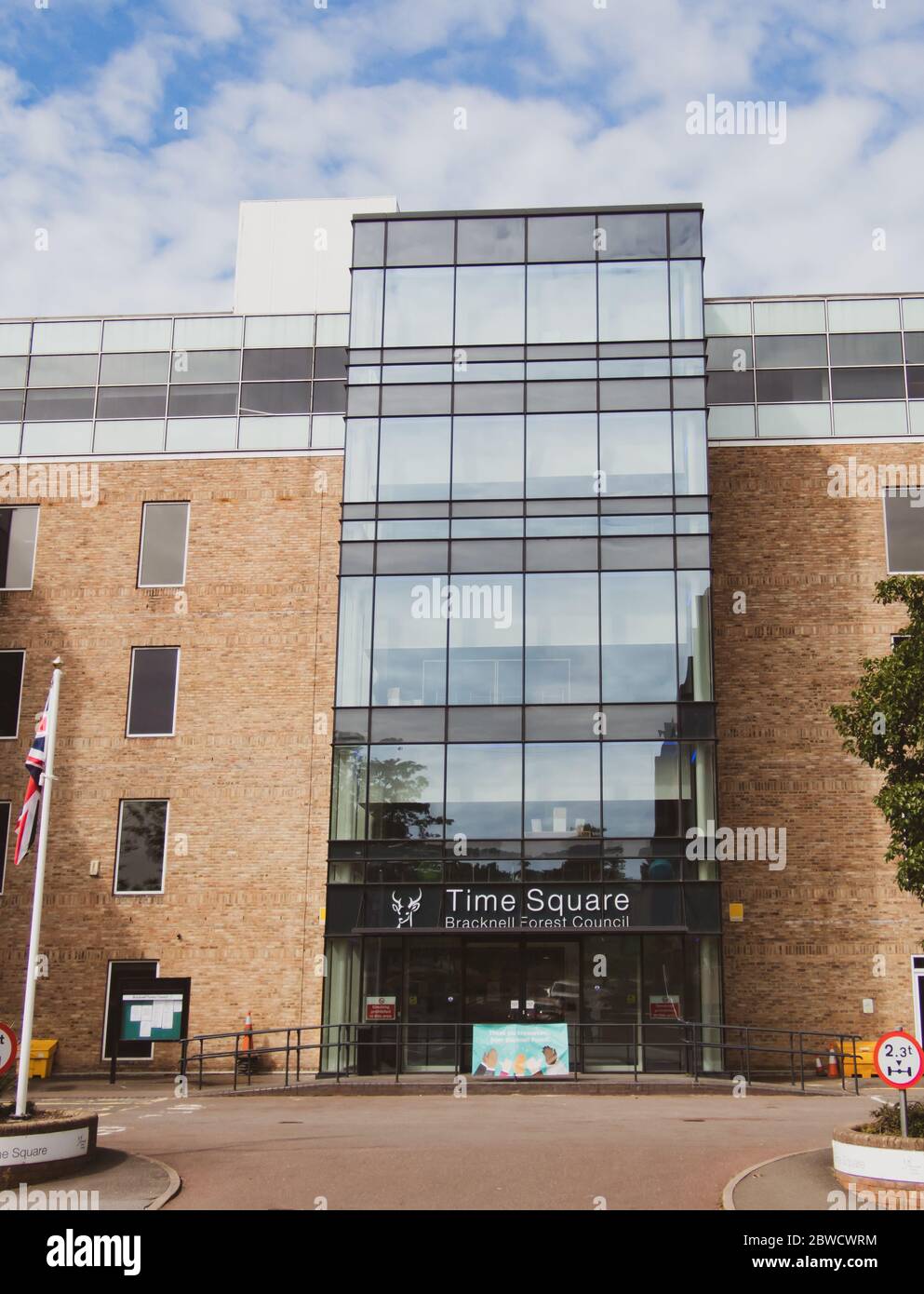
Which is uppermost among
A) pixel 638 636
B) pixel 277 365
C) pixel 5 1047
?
pixel 277 365

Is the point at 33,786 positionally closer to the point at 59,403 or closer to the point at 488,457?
the point at 488,457

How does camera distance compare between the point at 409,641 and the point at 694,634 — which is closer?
the point at 694,634

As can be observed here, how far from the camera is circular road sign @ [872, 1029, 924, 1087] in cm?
1177

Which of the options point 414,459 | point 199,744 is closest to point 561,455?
point 414,459

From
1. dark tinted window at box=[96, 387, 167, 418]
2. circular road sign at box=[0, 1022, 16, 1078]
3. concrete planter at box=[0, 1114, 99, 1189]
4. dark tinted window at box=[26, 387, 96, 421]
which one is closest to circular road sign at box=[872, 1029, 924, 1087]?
concrete planter at box=[0, 1114, 99, 1189]

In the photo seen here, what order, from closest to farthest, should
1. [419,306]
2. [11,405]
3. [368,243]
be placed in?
[419,306], [368,243], [11,405]

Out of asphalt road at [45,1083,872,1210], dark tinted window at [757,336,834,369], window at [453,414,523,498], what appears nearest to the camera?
asphalt road at [45,1083,872,1210]

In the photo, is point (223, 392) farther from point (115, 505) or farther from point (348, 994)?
point (348, 994)

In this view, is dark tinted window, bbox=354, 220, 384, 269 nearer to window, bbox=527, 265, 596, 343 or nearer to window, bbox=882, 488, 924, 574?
window, bbox=527, 265, 596, 343

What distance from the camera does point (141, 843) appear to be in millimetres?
27641

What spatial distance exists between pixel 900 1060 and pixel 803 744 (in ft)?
51.5

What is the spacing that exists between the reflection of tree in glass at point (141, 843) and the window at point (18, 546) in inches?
231

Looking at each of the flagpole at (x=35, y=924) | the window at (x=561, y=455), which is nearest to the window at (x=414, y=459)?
the window at (x=561, y=455)

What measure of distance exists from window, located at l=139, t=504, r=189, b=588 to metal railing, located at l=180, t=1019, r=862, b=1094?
1017 cm
